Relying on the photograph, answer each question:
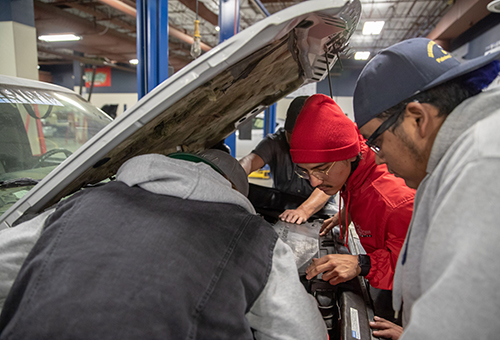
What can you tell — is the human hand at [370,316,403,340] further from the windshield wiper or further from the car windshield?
the windshield wiper

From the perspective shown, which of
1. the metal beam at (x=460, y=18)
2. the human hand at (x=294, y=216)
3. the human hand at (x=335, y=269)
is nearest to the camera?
the human hand at (x=335, y=269)

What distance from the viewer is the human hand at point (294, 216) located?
171 centimetres

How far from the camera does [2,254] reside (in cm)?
80

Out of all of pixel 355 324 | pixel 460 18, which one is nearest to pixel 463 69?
pixel 355 324

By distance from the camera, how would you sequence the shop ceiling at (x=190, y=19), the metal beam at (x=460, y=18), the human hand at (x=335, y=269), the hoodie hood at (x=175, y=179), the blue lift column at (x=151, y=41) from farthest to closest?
the shop ceiling at (x=190, y=19) < the metal beam at (x=460, y=18) < the blue lift column at (x=151, y=41) < the human hand at (x=335, y=269) < the hoodie hood at (x=175, y=179)

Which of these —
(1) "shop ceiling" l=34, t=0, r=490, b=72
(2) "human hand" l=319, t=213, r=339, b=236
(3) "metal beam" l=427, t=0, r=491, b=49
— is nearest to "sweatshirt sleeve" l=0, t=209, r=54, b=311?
(2) "human hand" l=319, t=213, r=339, b=236

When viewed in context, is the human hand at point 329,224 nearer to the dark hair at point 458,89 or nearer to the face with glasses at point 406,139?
the face with glasses at point 406,139

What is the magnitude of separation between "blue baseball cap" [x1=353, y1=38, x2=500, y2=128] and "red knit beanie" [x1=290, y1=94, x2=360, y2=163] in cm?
41

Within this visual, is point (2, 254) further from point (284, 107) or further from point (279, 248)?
point (284, 107)

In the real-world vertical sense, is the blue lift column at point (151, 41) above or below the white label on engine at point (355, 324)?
above

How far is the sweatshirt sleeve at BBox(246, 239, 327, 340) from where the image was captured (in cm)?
76

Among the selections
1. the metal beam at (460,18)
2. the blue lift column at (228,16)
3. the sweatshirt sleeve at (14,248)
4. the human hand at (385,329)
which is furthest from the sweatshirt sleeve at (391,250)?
the metal beam at (460,18)

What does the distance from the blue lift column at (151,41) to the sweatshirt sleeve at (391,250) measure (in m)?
2.14

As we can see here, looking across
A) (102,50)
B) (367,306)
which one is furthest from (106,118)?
(102,50)
